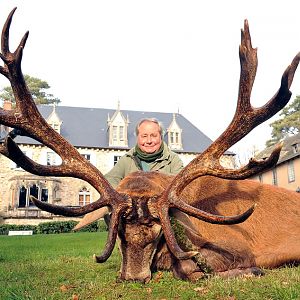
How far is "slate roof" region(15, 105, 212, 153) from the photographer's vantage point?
149 feet

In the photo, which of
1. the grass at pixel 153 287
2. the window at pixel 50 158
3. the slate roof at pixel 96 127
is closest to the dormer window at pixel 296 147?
the slate roof at pixel 96 127

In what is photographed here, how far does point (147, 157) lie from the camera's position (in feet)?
23.1

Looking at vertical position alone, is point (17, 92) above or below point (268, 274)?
above

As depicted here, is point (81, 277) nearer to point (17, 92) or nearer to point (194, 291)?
point (194, 291)

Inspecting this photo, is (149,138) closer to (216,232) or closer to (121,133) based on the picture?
(216,232)

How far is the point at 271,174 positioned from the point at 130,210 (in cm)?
4272

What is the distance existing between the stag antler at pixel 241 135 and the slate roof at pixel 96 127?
4003 centimetres

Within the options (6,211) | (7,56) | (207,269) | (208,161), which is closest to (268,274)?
(207,269)

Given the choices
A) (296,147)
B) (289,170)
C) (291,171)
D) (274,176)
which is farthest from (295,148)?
(274,176)

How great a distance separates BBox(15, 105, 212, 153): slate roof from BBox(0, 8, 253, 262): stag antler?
3946 centimetres

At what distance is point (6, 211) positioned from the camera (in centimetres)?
4147

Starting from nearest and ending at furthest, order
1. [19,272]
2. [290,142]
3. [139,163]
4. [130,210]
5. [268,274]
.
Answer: [130,210]
[268,274]
[19,272]
[139,163]
[290,142]

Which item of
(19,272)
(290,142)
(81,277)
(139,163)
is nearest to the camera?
(81,277)

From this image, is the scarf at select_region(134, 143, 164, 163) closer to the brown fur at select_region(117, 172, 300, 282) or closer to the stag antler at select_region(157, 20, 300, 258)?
the brown fur at select_region(117, 172, 300, 282)
